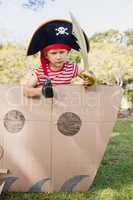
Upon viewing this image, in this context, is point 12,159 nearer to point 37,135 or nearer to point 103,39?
point 37,135

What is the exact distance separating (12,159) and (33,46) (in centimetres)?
65

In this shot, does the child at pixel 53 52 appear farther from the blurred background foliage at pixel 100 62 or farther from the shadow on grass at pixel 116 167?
the blurred background foliage at pixel 100 62

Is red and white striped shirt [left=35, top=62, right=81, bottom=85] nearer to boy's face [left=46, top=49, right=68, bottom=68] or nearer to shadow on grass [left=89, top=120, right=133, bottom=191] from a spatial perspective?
boy's face [left=46, top=49, right=68, bottom=68]

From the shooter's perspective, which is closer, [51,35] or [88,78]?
[88,78]

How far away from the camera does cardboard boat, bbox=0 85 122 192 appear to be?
2191 mm

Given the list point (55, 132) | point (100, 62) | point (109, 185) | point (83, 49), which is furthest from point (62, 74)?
point (100, 62)

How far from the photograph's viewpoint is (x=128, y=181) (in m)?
2.56

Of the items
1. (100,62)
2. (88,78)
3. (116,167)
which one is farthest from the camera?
(100,62)

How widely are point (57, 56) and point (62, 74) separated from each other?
0.36ft

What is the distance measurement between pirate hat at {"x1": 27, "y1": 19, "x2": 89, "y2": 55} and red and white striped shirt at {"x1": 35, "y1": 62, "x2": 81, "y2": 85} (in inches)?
5.1

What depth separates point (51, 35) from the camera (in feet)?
7.39

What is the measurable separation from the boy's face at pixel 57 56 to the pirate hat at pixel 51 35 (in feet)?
0.16

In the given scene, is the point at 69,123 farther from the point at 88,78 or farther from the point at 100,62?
the point at 100,62

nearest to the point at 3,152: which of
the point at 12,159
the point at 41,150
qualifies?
the point at 12,159
